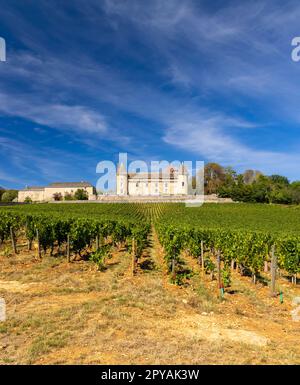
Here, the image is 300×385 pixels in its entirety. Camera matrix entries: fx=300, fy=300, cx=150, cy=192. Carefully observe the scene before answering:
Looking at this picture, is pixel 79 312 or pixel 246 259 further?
pixel 246 259

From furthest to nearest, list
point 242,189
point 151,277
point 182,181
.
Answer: point 182,181
point 242,189
point 151,277

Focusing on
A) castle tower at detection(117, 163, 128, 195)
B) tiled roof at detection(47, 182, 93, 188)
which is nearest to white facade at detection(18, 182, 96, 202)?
tiled roof at detection(47, 182, 93, 188)

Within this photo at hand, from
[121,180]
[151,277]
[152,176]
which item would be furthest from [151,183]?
[151,277]

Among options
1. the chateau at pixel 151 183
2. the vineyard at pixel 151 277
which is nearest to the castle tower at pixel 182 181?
the chateau at pixel 151 183

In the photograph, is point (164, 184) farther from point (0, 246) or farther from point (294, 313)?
point (294, 313)

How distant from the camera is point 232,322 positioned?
7750 millimetres

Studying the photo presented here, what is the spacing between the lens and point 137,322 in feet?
24.5

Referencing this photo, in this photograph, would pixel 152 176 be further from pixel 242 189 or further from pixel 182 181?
pixel 242 189

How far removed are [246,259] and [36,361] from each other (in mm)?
9771

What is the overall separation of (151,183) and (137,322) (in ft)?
359

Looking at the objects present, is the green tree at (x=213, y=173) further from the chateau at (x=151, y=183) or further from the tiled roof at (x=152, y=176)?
the tiled roof at (x=152, y=176)

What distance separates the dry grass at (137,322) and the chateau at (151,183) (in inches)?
4015

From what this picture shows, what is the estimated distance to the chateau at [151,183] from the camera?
114 meters
